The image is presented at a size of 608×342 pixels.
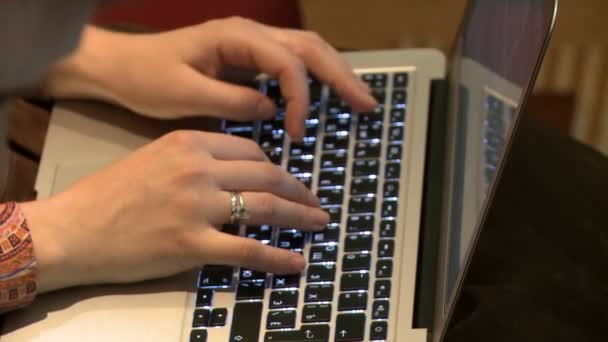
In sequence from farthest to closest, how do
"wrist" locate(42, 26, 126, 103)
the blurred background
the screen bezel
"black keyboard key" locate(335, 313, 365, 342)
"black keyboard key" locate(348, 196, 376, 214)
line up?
the blurred background < "wrist" locate(42, 26, 126, 103) < "black keyboard key" locate(348, 196, 376, 214) < "black keyboard key" locate(335, 313, 365, 342) < the screen bezel

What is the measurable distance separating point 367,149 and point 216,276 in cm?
20

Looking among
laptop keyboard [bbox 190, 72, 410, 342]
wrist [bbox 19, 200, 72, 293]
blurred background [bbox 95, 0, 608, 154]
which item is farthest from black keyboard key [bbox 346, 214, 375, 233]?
blurred background [bbox 95, 0, 608, 154]

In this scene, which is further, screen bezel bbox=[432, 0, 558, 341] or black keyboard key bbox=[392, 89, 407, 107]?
black keyboard key bbox=[392, 89, 407, 107]

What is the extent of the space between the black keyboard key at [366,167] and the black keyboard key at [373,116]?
0.06 meters

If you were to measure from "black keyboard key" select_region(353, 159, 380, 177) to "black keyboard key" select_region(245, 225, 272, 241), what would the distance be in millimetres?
100

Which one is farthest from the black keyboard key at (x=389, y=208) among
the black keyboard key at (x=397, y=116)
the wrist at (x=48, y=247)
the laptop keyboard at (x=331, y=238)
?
the wrist at (x=48, y=247)

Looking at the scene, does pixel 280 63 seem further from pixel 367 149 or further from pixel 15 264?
pixel 15 264

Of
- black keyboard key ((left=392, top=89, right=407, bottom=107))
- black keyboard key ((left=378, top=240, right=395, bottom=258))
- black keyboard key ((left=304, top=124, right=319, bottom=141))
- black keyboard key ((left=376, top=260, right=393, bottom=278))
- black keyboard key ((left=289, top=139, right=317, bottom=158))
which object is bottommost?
black keyboard key ((left=376, top=260, right=393, bottom=278))

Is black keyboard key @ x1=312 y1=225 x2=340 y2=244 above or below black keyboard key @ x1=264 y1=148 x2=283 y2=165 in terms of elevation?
below

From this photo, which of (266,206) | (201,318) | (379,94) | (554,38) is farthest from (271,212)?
(554,38)

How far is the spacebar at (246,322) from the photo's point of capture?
2.84 ft

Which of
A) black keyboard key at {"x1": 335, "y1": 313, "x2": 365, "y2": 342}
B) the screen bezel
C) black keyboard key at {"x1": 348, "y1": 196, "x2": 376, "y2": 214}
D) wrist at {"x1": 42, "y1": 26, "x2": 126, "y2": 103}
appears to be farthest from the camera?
wrist at {"x1": 42, "y1": 26, "x2": 126, "y2": 103}

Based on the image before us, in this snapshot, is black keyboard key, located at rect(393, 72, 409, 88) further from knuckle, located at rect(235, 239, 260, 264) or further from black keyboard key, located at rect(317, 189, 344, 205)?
knuckle, located at rect(235, 239, 260, 264)

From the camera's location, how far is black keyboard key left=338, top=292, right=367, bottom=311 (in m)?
0.88
